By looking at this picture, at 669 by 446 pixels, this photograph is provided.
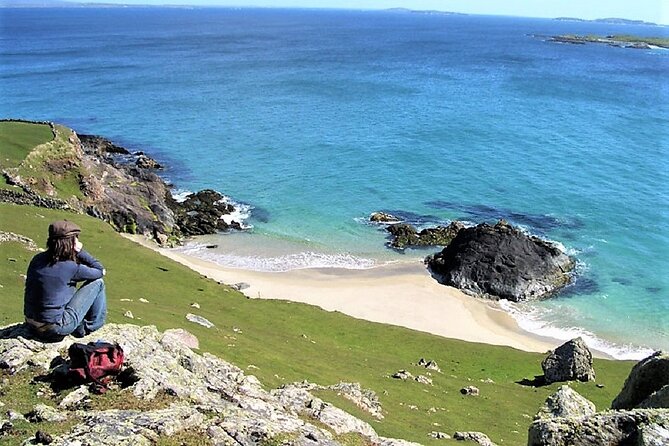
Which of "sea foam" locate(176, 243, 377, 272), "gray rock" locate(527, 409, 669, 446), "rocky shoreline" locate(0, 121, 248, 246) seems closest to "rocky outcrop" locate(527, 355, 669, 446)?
"gray rock" locate(527, 409, 669, 446)

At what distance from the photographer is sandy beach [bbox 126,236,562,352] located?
54.6 metres

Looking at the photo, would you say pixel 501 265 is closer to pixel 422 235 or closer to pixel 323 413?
pixel 422 235

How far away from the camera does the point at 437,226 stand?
80875 millimetres

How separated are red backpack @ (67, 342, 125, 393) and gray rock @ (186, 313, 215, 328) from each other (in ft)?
63.5

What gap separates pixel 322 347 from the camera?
39.0m

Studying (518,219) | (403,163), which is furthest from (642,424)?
(403,163)

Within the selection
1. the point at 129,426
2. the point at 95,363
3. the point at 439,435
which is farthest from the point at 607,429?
the point at 95,363

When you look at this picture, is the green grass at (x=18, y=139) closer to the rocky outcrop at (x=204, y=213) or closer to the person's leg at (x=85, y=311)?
the rocky outcrop at (x=204, y=213)

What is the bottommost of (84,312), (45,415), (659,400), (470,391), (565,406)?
(470,391)

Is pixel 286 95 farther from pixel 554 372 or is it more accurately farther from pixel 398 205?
pixel 554 372

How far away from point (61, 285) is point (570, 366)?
114ft

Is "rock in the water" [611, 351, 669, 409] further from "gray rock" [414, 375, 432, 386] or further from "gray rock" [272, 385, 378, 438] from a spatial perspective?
"gray rock" [414, 375, 432, 386]

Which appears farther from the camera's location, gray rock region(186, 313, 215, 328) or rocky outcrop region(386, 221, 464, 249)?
rocky outcrop region(386, 221, 464, 249)

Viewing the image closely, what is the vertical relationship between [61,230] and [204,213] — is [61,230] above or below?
above
